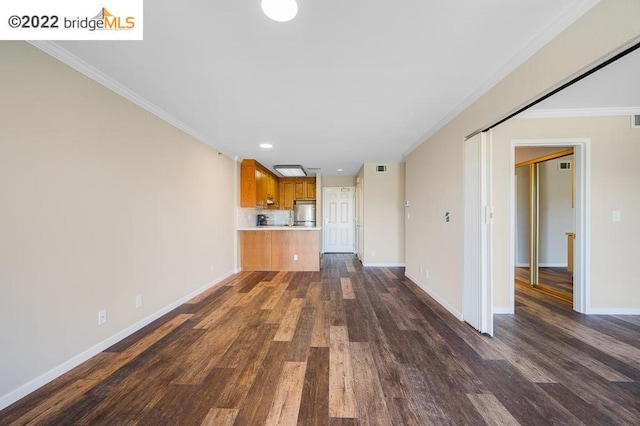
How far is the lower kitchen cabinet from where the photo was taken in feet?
16.3

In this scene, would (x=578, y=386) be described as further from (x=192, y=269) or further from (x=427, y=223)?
(x=192, y=269)

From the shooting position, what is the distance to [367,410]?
4.49 feet

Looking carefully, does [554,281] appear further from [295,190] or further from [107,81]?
[107,81]

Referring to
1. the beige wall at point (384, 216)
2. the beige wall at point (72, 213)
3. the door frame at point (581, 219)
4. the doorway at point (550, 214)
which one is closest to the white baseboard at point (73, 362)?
the beige wall at point (72, 213)

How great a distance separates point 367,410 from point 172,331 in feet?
6.75

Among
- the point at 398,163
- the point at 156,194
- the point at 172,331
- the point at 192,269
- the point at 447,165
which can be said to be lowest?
the point at 172,331

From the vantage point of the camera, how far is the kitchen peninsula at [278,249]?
497cm

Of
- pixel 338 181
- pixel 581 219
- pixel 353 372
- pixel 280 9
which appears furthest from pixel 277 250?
pixel 581 219

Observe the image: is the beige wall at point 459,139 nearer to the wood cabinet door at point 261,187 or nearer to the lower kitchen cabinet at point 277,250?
the lower kitchen cabinet at point 277,250

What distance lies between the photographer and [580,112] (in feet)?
8.88

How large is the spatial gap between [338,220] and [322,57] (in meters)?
5.63

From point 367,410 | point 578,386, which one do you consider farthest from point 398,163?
point 367,410

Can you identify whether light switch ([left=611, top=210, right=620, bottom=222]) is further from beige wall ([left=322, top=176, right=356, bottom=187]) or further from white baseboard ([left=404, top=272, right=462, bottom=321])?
beige wall ([left=322, top=176, right=356, bottom=187])

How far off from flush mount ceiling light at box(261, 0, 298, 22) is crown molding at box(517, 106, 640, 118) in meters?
2.85
